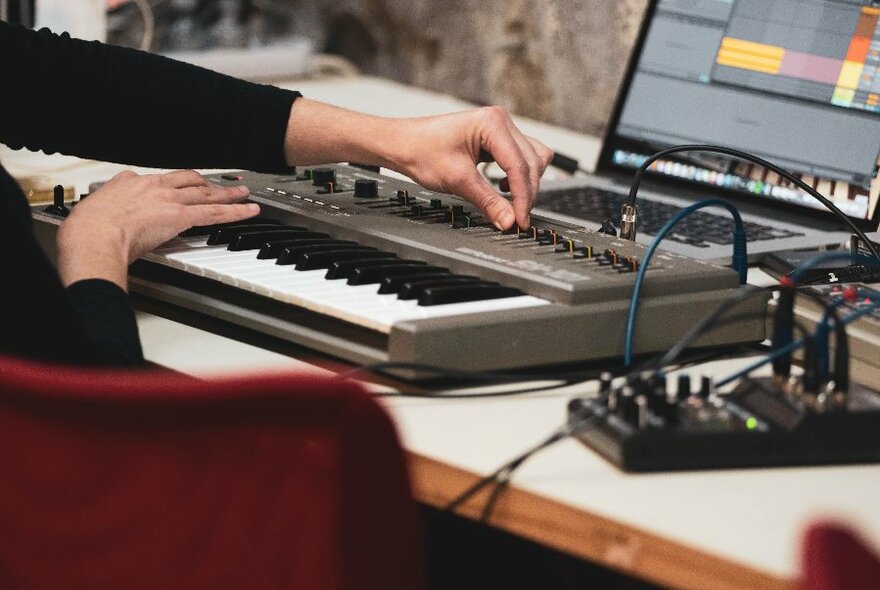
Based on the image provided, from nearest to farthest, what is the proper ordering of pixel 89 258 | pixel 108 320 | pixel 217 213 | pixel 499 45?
pixel 108 320, pixel 89 258, pixel 217 213, pixel 499 45

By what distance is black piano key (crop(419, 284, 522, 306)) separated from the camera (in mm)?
971

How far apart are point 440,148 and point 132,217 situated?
313mm

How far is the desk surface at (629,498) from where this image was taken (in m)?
0.70

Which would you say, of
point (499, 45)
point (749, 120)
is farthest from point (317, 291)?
point (499, 45)

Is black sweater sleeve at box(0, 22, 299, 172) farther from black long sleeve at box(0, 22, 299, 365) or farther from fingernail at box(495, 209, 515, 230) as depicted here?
fingernail at box(495, 209, 515, 230)

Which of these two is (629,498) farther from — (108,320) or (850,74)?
(850,74)

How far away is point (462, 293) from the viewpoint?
38.8 inches

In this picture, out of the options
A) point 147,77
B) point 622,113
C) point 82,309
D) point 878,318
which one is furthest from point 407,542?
point 622,113

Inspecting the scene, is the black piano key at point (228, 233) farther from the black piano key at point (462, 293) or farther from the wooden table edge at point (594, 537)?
the wooden table edge at point (594, 537)

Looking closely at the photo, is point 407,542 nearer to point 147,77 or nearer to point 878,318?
point 878,318

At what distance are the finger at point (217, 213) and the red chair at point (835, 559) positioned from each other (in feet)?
2.55

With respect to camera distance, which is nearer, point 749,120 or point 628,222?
point 628,222

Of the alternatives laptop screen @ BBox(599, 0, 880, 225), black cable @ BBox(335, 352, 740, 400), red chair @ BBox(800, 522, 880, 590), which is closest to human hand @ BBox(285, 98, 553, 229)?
black cable @ BBox(335, 352, 740, 400)

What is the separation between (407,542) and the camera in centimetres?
62
